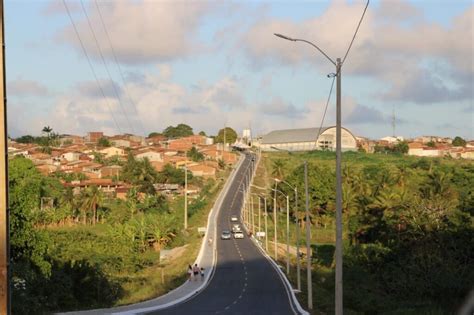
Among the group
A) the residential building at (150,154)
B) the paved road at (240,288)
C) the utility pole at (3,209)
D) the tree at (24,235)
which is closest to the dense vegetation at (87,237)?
the tree at (24,235)

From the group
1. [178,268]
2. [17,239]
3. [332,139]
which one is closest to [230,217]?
[178,268]

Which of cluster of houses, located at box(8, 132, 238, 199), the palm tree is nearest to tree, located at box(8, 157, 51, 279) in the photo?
the palm tree

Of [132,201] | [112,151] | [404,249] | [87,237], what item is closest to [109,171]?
[112,151]

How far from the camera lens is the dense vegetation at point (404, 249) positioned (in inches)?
1757

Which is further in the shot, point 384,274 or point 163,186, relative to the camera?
point 163,186

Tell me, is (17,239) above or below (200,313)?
above

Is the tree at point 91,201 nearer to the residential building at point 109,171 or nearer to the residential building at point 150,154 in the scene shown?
the residential building at point 109,171

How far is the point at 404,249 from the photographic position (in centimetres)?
6312

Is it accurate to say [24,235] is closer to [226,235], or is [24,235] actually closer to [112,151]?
[226,235]

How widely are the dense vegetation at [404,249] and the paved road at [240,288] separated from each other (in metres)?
2.74

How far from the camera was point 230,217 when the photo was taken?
110 metres

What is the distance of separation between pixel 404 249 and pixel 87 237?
3427 centimetres

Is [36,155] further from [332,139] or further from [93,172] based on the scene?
[332,139]

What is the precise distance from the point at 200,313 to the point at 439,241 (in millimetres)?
33050
